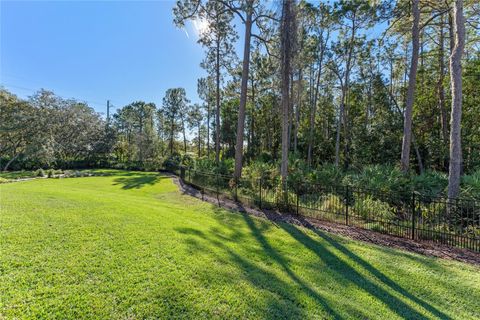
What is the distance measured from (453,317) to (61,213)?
705cm

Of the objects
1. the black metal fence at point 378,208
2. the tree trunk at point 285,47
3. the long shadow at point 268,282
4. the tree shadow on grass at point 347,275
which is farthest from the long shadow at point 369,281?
the tree trunk at point 285,47

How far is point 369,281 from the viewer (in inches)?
135

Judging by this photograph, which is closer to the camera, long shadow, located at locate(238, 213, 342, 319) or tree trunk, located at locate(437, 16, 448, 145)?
long shadow, located at locate(238, 213, 342, 319)

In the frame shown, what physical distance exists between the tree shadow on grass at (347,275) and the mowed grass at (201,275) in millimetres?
17

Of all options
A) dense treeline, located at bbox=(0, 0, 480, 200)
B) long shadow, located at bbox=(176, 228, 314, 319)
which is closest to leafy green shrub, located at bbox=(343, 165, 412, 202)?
dense treeline, located at bbox=(0, 0, 480, 200)

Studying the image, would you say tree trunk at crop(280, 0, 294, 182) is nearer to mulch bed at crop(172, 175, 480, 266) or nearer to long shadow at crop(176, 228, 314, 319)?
mulch bed at crop(172, 175, 480, 266)

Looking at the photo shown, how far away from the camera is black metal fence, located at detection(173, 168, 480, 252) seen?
520 centimetres

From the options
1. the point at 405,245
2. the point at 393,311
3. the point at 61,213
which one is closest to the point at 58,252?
A: the point at 61,213

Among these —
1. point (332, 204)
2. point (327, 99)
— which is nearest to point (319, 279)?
point (332, 204)

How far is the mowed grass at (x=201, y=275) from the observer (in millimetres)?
2396

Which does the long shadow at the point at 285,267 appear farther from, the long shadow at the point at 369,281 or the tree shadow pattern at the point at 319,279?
the long shadow at the point at 369,281

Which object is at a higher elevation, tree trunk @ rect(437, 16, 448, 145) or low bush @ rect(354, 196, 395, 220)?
tree trunk @ rect(437, 16, 448, 145)

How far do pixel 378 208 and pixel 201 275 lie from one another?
5315 mm

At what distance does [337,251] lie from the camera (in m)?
4.57
